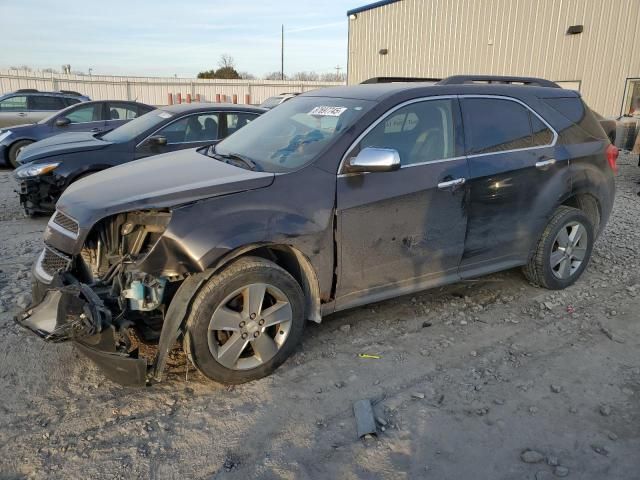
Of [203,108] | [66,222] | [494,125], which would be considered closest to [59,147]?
[203,108]

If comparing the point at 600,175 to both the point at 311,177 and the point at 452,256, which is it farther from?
the point at 311,177

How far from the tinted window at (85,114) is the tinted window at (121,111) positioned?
0.24 m

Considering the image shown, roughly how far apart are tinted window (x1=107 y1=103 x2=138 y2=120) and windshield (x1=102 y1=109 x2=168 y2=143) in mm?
3552

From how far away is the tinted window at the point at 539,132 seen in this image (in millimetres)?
4371

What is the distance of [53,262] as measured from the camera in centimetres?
343

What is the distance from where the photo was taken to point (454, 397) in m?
3.21

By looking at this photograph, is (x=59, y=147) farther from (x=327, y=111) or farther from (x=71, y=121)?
(x=327, y=111)

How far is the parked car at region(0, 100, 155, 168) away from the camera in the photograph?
10266mm

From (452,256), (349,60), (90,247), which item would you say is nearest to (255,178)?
(90,247)

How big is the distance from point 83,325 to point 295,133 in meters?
2.01

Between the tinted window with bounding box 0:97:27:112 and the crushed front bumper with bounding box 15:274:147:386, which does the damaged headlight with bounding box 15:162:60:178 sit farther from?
the tinted window with bounding box 0:97:27:112

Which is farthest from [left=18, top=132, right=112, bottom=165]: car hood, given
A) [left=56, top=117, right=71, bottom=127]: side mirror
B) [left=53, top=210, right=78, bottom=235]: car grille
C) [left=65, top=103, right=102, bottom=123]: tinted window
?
[left=53, top=210, right=78, bottom=235]: car grille

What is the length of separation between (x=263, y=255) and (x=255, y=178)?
0.51 meters

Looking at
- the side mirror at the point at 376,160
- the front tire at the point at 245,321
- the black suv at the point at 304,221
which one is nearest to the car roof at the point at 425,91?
the black suv at the point at 304,221
